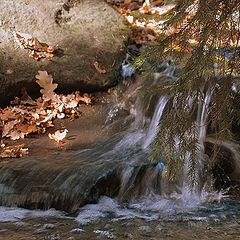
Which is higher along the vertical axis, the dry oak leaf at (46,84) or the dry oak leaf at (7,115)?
the dry oak leaf at (46,84)

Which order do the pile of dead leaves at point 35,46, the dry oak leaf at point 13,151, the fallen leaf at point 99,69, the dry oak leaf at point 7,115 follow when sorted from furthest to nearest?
the fallen leaf at point 99,69 < the pile of dead leaves at point 35,46 < the dry oak leaf at point 7,115 < the dry oak leaf at point 13,151

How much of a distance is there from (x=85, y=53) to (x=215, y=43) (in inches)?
135

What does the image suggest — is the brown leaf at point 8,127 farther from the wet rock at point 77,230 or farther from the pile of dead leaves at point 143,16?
the pile of dead leaves at point 143,16

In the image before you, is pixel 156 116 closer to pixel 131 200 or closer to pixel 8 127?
pixel 131 200

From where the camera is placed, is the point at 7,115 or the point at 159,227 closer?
the point at 159,227

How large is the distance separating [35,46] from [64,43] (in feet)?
1.43

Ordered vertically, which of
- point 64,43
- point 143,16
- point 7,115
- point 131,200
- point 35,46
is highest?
point 143,16

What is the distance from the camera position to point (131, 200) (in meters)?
4.07

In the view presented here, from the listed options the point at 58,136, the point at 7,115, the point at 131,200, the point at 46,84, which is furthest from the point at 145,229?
the point at 46,84

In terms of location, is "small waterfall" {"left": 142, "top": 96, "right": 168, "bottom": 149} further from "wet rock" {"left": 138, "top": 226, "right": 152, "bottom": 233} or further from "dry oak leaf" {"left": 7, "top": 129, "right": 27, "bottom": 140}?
"wet rock" {"left": 138, "top": 226, "right": 152, "bottom": 233}

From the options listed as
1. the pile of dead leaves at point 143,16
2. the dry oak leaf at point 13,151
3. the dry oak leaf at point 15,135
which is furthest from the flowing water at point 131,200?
the pile of dead leaves at point 143,16

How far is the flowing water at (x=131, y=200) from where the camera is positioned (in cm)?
353

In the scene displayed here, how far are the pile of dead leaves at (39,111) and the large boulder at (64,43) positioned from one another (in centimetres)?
12

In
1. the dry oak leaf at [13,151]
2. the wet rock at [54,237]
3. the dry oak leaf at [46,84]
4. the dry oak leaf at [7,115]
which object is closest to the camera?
the wet rock at [54,237]
